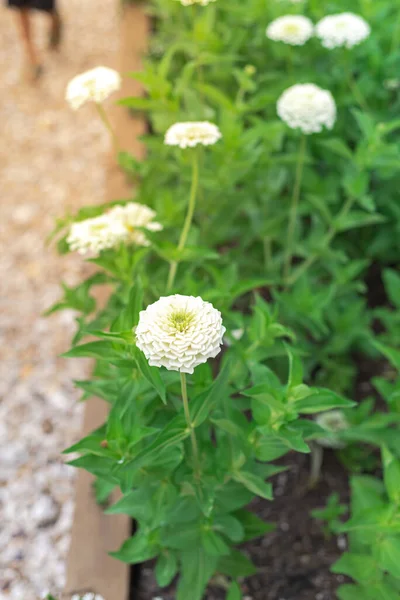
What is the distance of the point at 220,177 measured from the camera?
171 centimetres

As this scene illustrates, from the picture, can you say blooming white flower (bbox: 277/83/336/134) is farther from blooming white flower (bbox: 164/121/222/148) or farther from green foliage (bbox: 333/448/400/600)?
green foliage (bbox: 333/448/400/600)

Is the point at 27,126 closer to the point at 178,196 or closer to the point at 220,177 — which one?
the point at 178,196

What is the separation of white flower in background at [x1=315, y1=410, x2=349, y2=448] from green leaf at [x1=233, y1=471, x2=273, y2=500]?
23.1 inches

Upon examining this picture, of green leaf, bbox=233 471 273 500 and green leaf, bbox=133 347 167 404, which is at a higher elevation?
green leaf, bbox=133 347 167 404

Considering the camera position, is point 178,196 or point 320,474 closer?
point 320,474

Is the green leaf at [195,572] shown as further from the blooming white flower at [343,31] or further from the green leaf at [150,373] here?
the blooming white flower at [343,31]

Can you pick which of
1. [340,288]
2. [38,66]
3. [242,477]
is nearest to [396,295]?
[340,288]

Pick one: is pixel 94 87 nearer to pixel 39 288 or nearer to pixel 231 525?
pixel 231 525

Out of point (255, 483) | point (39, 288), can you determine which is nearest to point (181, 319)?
point (255, 483)

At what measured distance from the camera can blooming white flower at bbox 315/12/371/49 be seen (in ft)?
5.83

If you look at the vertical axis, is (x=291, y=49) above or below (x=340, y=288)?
above

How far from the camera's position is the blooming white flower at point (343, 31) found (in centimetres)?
178

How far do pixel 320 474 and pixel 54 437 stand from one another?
807 mm

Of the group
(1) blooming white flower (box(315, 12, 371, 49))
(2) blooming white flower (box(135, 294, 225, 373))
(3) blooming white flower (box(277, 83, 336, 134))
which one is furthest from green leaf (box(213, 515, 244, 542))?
(1) blooming white flower (box(315, 12, 371, 49))
